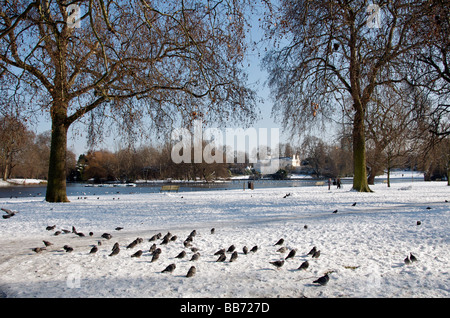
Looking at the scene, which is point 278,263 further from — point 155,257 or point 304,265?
point 155,257

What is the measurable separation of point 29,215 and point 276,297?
9.67m

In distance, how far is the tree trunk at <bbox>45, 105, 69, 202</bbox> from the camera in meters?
14.1

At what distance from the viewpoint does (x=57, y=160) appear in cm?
1426

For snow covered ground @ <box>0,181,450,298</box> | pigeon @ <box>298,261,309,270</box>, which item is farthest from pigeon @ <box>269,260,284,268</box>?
pigeon @ <box>298,261,309,270</box>

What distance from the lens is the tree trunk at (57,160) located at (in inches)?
557

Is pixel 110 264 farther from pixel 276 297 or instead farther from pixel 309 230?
pixel 309 230

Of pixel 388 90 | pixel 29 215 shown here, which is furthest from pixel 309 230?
pixel 388 90

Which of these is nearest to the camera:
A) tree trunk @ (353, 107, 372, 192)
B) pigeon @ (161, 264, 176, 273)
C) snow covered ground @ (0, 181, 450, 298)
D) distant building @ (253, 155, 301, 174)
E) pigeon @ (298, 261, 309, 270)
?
snow covered ground @ (0, 181, 450, 298)

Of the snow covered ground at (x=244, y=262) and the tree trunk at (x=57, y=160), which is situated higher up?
the tree trunk at (x=57, y=160)

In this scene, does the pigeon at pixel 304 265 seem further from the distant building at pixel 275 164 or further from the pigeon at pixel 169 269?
the distant building at pixel 275 164

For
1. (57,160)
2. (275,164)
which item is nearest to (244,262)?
(57,160)

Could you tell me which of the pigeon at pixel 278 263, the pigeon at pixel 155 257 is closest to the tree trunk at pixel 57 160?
the pigeon at pixel 155 257

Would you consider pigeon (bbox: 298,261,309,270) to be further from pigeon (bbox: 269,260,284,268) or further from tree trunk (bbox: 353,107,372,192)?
tree trunk (bbox: 353,107,372,192)

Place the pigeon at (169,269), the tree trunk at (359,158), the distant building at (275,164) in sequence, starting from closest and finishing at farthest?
the pigeon at (169,269) → the tree trunk at (359,158) → the distant building at (275,164)
